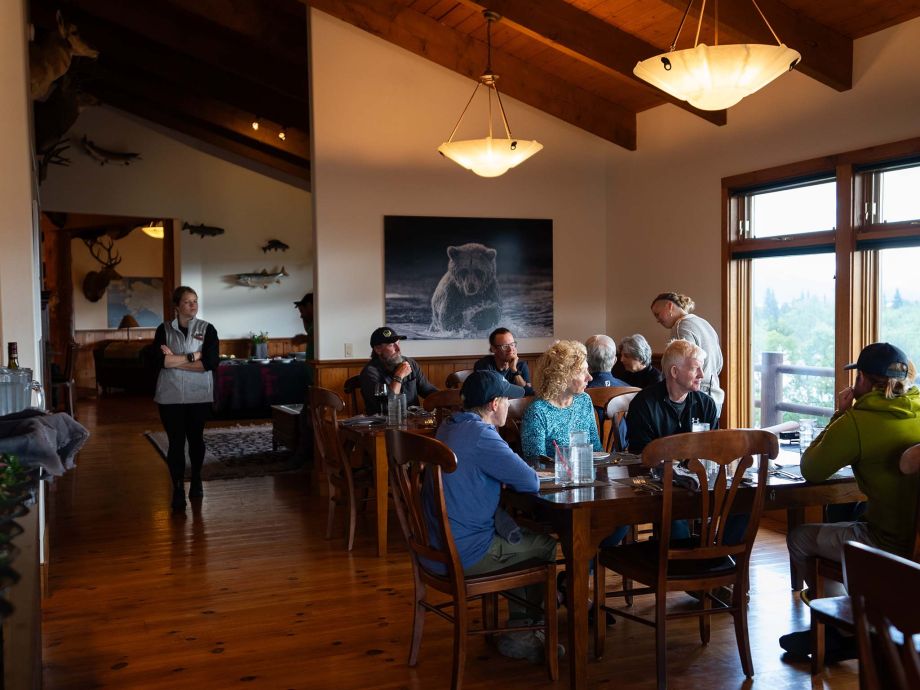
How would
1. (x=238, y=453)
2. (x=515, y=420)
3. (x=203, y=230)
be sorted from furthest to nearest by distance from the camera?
(x=203, y=230)
(x=238, y=453)
(x=515, y=420)

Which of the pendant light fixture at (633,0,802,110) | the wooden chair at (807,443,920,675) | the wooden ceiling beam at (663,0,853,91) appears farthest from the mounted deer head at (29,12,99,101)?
the wooden chair at (807,443,920,675)

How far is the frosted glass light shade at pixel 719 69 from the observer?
366 cm

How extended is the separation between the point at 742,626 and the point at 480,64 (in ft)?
16.2

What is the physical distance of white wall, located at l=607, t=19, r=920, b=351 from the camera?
4926 mm

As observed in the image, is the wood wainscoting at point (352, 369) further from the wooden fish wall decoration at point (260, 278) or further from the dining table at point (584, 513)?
the wooden fish wall decoration at point (260, 278)

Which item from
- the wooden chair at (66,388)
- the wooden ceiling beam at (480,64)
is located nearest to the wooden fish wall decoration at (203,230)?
the wooden chair at (66,388)

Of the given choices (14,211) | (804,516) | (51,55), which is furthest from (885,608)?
(51,55)

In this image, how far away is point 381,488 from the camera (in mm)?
4879

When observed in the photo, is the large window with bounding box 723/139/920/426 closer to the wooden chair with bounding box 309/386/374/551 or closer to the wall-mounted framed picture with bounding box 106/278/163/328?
the wooden chair with bounding box 309/386/374/551

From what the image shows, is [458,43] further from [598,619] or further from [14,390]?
[598,619]

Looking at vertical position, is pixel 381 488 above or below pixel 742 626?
above

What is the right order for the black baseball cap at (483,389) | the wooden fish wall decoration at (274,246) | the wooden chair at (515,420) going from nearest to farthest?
the black baseball cap at (483,389) < the wooden chair at (515,420) < the wooden fish wall decoration at (274,246)

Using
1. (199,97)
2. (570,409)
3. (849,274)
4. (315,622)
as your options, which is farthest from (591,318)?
(199,97)

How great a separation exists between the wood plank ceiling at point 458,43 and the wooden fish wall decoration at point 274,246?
345 cm
